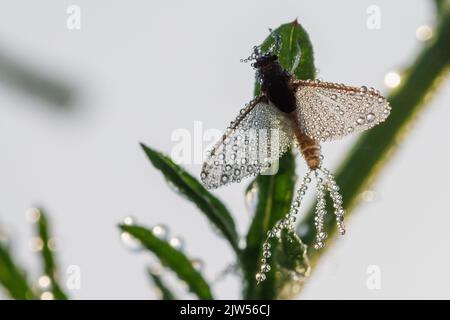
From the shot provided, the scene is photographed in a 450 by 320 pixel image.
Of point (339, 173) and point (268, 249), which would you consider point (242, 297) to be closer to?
point (268, 249)

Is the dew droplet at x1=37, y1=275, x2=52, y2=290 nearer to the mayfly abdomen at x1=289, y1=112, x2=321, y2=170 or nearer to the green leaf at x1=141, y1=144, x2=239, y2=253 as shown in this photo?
the green leaf at x1=141, y1=144, x2=239, y2=253

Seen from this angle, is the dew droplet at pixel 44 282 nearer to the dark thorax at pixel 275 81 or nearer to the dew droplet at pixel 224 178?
the dew droplet at pixel 224 178

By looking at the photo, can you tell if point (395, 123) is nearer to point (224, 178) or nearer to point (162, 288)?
point (224, 178)

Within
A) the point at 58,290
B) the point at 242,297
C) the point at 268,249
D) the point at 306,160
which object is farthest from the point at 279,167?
the point at 58,290

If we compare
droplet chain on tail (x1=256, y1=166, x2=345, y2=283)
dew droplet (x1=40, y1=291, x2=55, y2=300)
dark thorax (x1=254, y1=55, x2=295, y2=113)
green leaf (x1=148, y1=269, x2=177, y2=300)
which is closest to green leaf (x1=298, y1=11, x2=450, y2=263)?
droplet chain on tail (x1=256, y1=166, x2=345, y2=283)

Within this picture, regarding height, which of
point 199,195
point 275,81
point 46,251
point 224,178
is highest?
point 275,81

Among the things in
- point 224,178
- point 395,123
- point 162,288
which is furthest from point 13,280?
point 395,123
